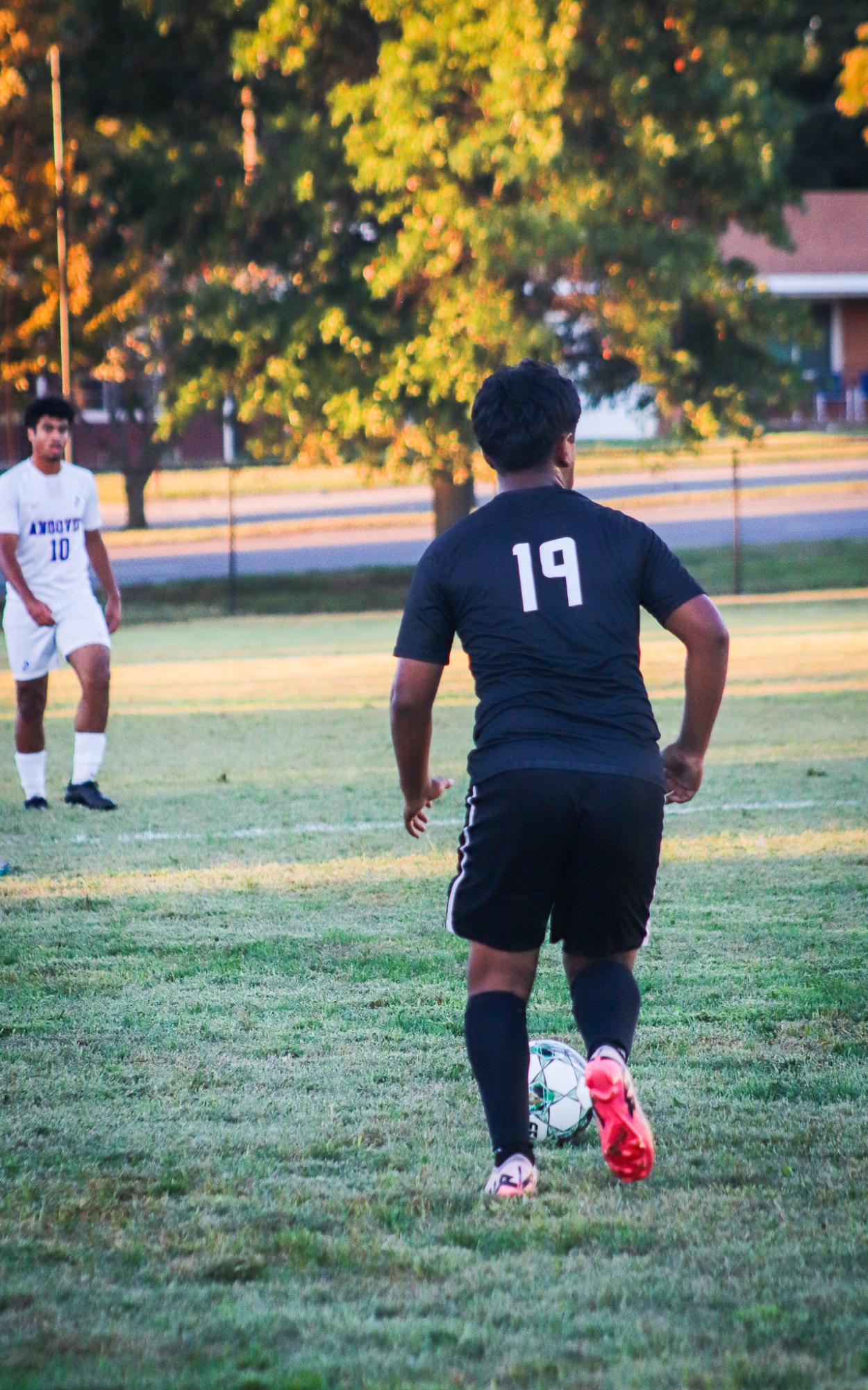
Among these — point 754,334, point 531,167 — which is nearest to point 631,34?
point 531,167

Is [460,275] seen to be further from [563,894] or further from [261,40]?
[563,894]

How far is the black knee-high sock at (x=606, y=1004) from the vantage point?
356 centimetres

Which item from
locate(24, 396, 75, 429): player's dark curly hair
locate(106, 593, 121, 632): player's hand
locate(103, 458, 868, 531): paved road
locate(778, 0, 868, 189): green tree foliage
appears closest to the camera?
locate(24, 396, 75, 429): player's dark curly hair

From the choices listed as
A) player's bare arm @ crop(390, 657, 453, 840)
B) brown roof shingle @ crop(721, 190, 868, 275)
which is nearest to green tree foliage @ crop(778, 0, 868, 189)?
brown roof shingle @ crop(721, 190, 868, 275)

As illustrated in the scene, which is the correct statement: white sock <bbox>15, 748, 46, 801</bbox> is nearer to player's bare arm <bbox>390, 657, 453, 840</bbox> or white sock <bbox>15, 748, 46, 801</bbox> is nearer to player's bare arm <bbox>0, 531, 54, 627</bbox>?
player's bare arm <bbox>0, 531, 54, 627</bbox>

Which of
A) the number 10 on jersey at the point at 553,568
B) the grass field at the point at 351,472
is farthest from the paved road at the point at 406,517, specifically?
the number 10 on jersey at the point at 553,568

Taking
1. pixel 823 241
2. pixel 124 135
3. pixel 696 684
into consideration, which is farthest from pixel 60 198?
pixel 823 241

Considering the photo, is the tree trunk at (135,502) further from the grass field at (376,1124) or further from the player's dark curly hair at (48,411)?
the grass field at (376,1124)

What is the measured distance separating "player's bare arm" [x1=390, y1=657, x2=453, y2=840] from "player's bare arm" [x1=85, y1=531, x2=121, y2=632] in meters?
5.43

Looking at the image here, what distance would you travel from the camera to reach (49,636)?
8.83m

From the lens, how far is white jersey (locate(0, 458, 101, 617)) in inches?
344

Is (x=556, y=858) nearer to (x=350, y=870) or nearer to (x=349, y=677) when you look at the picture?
(x=350, y=870)

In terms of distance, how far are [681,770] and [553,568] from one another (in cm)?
59

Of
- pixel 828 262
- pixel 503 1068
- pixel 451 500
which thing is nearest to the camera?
pixel 503 1068
